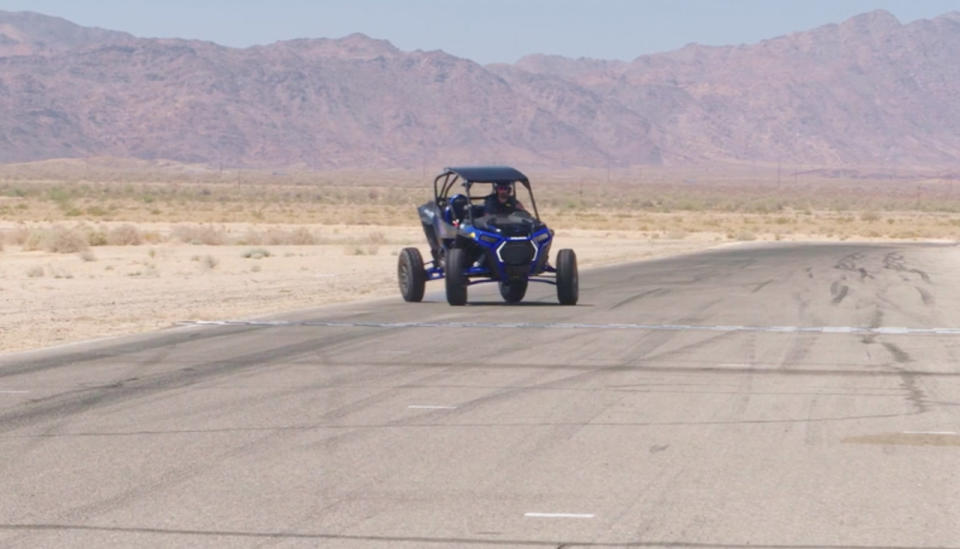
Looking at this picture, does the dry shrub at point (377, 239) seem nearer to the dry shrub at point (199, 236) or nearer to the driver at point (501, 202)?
the dry shrub at point (199, 236)

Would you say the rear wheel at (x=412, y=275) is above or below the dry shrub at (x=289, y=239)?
above

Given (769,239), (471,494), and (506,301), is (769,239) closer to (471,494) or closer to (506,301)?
(506,301)

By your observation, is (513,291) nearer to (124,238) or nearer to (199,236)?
(124,238)

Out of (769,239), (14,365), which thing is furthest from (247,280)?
(769,239)

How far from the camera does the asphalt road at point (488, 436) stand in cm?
796

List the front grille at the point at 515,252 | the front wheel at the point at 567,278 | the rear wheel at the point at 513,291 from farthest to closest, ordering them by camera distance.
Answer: the rear wheel at the point at 513,291 < the front wheel at the point at 567,278 < the front grille at the point at 515,252

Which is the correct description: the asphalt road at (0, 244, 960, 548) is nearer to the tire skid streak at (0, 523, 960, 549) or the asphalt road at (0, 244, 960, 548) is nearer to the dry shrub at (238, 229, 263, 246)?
the tire skid streak at (0, 523, 960, 549)

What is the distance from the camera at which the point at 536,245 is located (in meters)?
22.3

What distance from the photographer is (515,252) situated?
22141 mm

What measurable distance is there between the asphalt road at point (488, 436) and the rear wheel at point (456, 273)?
2.63 meters

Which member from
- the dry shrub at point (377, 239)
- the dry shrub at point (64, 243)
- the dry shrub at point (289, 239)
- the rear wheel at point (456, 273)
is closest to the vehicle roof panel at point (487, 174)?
the rear wheel at point (456, 273)

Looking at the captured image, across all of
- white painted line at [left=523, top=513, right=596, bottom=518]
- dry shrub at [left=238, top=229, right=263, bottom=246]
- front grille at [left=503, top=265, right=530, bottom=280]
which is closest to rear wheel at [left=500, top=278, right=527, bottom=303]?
front grille at [left=503, top=265, right=530, bottom=280]

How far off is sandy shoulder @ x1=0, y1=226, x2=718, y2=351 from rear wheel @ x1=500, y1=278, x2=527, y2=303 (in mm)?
2960

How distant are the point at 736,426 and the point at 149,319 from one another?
39.3 feet
